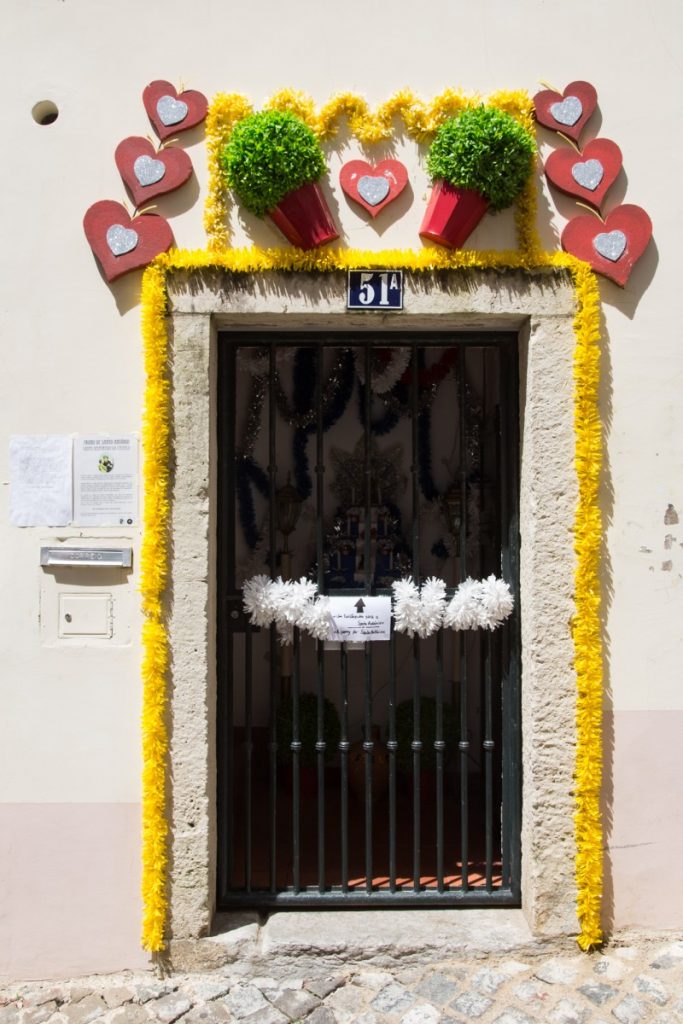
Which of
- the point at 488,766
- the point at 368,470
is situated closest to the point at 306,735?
the point at 488,766

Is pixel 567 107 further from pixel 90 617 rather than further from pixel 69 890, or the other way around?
pixel 69 890

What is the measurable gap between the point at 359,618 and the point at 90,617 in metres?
1.06

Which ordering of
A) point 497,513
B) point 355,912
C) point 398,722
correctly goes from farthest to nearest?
point 398,722, point 497,513, point 355,912

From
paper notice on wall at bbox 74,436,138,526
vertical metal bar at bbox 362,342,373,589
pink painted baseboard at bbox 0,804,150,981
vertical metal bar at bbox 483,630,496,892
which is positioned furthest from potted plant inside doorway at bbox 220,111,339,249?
pink painted baseboard at bbox 0,804,150,981

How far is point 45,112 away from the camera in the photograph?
10.6ft

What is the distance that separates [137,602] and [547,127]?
240 centimetres

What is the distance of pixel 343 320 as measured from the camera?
3268 mm

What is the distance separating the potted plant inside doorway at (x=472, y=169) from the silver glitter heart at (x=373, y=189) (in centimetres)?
18

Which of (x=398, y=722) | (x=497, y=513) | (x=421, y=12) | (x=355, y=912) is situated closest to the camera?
(x=421, y=12)

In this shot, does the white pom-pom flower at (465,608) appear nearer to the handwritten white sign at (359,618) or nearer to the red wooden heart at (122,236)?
the handwritten white sign at (359,618)

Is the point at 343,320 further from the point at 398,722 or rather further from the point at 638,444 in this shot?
the point at 398,722

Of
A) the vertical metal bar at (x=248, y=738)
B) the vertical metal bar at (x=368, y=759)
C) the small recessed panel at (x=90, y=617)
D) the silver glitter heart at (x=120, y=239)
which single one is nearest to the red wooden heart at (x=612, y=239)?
the silver glitter heart at (x=120, y=239)

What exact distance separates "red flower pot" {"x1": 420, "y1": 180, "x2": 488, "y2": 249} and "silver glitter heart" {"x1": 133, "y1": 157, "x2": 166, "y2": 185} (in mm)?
1009

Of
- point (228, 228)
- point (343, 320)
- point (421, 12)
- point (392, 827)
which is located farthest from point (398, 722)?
point (421, 12)
